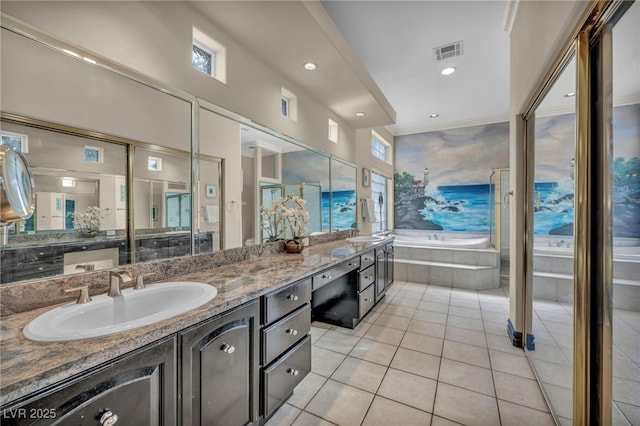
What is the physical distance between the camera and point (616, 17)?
100cm

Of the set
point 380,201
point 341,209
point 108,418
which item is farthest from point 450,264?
point 108,418

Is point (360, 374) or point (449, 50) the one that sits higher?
point (449, 50)

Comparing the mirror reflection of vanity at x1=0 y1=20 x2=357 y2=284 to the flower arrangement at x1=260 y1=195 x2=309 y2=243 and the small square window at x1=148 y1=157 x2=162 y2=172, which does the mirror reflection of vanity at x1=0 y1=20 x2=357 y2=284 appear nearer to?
the small square window at x1=148 y1=157 x2=162 y2=172

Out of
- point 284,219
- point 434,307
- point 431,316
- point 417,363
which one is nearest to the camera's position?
point 417,363

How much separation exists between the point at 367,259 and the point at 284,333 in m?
1.52

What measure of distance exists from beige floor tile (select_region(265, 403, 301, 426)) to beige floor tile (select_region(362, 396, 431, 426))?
41cm

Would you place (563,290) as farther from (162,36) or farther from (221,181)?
(162,36)

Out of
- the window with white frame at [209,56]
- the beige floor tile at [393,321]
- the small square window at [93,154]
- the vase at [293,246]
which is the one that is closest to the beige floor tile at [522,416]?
the beige floor tile at [393,321]

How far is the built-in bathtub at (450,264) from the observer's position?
4.06 m

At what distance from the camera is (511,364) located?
2090 millimetres

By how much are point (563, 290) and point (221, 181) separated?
7.41 feet

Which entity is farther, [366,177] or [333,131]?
[366,177]

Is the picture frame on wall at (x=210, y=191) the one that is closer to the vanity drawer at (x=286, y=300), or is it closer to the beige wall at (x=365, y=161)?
the vanity drawer at (x=286, y=300)

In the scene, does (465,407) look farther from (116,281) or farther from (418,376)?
(116,281)
